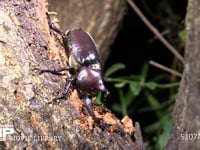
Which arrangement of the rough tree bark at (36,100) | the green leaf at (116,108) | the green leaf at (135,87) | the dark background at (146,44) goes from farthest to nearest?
the dark background at (146,44)
the green leaf at (116,108)
the green leaf at (135,87)
the rough tree bark at (36,100)

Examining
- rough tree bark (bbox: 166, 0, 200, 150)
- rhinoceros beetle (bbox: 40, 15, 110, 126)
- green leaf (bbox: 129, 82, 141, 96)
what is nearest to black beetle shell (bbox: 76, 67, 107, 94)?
rhinoceros beetle (bbox: 40, 15, 110, 126)

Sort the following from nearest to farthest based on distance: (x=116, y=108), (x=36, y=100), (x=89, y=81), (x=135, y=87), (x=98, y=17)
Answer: (x=36, y=100), (x=89, y=81), (x=135, y=87), (x=116, y=108), (x=98, y=17)

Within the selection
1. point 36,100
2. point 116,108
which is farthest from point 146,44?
point 36,100

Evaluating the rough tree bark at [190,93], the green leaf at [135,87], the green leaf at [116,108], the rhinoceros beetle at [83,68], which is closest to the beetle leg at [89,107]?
the rhinoceros beetle at [83,68]

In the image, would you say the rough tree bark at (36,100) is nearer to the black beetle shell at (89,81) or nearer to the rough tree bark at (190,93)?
the black beetle shell at (89,81)

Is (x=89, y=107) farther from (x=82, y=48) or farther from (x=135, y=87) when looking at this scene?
(x=135, y=87)

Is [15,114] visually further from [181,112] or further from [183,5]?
[183,5]

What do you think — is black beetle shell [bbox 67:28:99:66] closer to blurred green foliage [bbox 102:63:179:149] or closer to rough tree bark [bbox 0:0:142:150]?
rough tree bark [bbox 0:0:142:150]

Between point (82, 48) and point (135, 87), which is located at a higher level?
point (135, 87)
